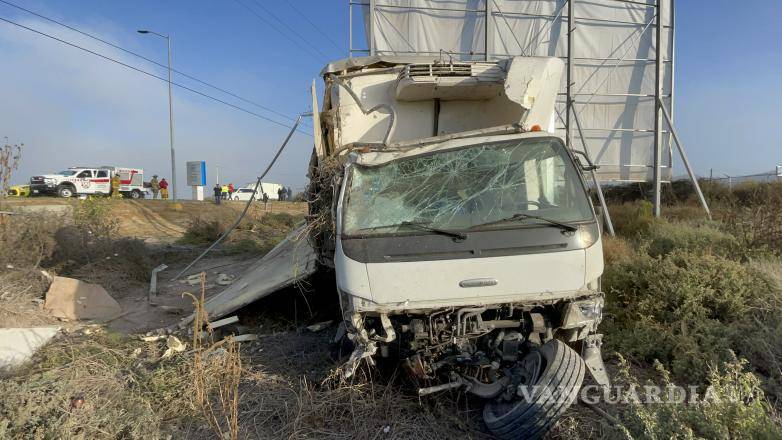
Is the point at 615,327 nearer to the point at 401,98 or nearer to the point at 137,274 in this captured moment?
the point at 401,98

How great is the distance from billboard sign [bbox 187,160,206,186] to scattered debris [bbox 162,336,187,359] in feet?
78.7

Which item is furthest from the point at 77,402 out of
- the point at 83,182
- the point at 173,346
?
the point at 83,182

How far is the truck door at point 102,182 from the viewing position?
1093 inches

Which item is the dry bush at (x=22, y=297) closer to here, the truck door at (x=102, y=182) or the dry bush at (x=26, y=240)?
the dry bush at (x=26, y=240)

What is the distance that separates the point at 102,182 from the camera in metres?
28.0

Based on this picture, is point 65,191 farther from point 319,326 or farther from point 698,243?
point 698,243

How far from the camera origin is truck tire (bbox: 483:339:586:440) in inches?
112

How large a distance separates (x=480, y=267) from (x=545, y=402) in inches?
36.5

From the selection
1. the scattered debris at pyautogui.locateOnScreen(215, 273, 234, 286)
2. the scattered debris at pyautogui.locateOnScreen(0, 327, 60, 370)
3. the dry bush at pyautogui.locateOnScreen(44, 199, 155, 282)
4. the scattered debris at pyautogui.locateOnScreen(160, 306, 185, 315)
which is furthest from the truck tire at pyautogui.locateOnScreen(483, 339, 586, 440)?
the dry bush at pyautogui.locateOnScreen(44, 199, 155, 282)

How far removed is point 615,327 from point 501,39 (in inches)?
469

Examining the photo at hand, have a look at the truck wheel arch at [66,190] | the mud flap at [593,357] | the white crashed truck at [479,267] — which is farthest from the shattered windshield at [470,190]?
the truck wheel arch at [66,190]

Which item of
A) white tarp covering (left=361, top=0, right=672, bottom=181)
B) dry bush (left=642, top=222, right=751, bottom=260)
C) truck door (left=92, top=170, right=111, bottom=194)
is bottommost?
dry bush (left=642, top=222, right=751, bottom=260)

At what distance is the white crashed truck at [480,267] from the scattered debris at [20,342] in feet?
12.7

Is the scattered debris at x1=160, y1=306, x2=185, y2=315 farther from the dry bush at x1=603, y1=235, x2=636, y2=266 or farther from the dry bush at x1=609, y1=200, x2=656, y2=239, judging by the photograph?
the dry bush at x1=609, y1=200, x2=656, y2=239
